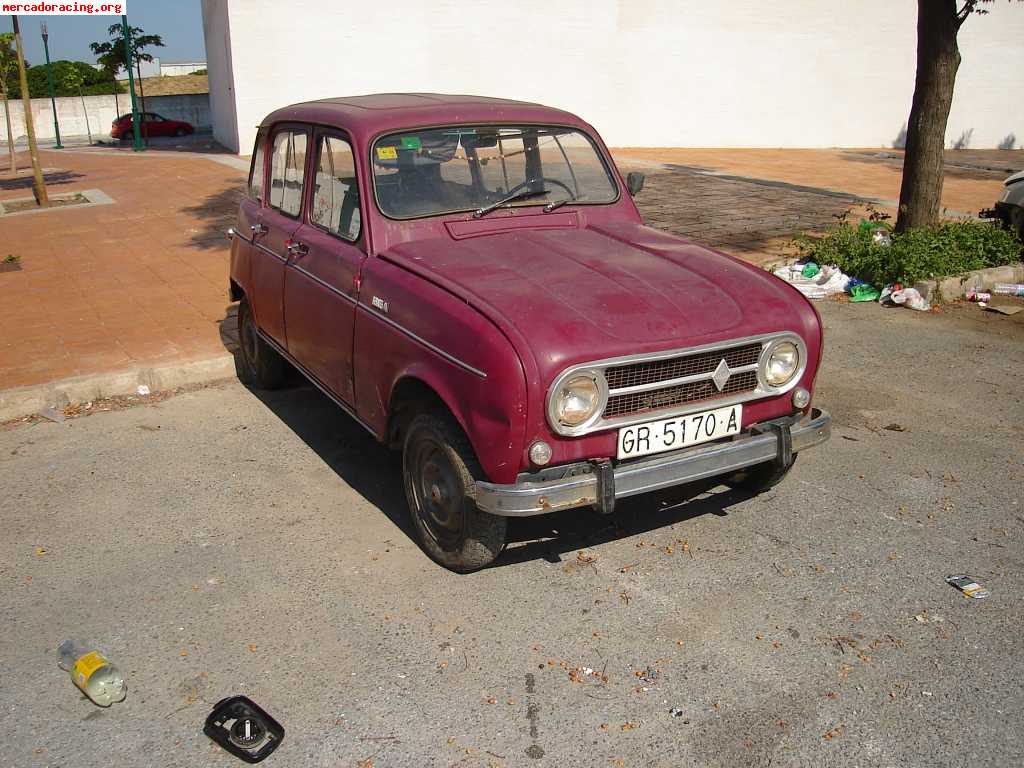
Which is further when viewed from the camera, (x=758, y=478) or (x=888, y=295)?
(x=888, y=295)

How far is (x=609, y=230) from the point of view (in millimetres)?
4570

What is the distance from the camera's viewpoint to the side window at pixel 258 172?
5.55m

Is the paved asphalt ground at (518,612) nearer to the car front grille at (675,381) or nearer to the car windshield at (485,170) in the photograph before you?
the car front grille at (675,381)

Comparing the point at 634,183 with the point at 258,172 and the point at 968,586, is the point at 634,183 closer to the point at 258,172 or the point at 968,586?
the point at 258,172

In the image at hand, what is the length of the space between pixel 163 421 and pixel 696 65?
1921cm

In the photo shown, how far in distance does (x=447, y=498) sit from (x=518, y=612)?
547 millimetres

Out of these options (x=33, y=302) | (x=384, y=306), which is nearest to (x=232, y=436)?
(x=384, y=306)

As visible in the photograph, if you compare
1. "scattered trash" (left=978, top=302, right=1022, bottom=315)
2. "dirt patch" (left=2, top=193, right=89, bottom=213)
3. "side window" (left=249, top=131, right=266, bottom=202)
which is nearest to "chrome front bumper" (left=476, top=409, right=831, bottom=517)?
"side window" (left=249, top=131, right=266, bottom=202)

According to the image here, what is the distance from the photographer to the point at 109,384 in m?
5.87

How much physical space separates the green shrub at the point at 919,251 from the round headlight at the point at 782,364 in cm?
498

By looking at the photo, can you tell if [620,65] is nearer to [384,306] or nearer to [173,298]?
[173,298]

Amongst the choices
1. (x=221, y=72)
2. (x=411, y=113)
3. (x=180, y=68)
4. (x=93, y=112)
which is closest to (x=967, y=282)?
(x=411, y=113)

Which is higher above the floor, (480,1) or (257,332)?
(480,1)

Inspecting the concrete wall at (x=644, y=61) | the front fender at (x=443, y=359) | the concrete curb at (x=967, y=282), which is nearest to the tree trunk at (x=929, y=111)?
the concrete curb at (x=967, y=282)
